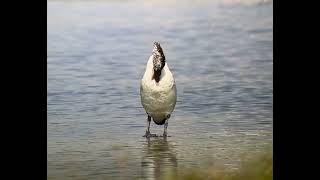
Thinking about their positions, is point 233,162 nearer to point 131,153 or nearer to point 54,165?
point 131,153

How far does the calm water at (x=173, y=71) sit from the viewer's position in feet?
14.5

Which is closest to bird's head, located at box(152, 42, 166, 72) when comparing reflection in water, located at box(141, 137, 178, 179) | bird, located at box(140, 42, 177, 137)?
bird, located at box(140, 42, 177, 137)

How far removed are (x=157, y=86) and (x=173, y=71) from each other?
11 centimetres

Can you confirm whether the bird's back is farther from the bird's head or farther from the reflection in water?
the reflection in water

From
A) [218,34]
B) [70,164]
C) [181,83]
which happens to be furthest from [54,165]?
[218,34]

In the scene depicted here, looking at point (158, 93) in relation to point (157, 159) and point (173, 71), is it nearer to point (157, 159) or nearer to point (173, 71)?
point (173, 71)

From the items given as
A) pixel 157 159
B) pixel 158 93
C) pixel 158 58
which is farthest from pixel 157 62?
pixel 157 159

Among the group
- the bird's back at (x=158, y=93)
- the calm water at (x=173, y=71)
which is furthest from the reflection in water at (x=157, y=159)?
the bird's back at (x=158, y=93)

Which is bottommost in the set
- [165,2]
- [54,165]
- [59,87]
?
[54,165]

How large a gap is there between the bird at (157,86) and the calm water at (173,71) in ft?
0.10

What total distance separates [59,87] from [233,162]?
0.88 m

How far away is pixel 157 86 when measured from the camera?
441cm

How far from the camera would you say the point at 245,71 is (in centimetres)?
448

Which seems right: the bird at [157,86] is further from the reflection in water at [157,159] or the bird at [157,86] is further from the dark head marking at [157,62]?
the reflection in water at [157,159]
